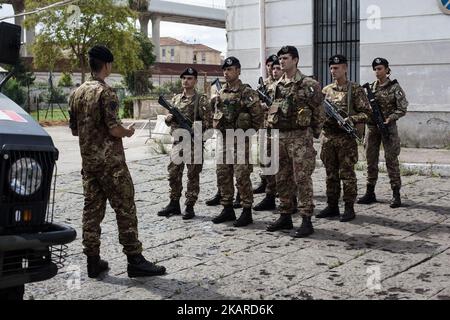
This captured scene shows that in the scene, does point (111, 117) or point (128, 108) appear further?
point (128, 108)

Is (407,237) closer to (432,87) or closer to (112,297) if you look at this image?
(112,297)

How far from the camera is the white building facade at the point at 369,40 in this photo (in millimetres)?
11266

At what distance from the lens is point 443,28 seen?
1109 centimetres

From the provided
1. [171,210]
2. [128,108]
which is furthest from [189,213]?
[128,108]

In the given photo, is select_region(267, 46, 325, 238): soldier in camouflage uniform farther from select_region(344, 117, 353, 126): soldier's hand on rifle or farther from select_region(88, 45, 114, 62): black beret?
select_region(88, 45, 114, 62): black beret

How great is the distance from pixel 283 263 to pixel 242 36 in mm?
9610

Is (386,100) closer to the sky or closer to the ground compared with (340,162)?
closer to the sky

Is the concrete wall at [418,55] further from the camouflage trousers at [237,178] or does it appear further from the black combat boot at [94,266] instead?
the black combat boot at [94,266]

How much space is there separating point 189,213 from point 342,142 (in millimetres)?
2005

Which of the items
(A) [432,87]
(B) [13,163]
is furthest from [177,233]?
(A) [432,87]

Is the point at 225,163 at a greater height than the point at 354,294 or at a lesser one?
greater

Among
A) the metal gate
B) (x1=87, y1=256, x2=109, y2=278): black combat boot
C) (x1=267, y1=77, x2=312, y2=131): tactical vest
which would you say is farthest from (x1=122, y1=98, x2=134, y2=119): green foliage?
(x1=87, y1=256, x2=109, y2=278): black combat boot

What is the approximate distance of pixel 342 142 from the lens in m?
6.53

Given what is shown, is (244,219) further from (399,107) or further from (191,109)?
(399,107)
